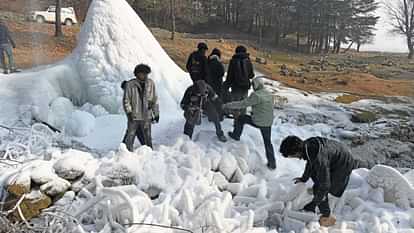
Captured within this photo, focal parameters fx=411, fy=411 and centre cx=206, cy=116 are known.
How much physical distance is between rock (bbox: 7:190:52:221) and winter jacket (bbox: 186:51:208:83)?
2767 mm

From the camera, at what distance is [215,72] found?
6.41m

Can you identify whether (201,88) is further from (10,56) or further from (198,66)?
(10,56)

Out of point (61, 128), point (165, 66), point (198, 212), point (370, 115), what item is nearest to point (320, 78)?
point (370, 115)

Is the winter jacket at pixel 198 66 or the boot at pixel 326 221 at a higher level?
the winter jacket at pixel 198 66

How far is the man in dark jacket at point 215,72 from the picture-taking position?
21.0 feet

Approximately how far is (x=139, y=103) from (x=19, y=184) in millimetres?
1691

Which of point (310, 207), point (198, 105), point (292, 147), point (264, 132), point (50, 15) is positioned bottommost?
point (310, 207)

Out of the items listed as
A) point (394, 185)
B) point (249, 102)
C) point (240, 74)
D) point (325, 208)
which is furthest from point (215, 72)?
point (394, 185)

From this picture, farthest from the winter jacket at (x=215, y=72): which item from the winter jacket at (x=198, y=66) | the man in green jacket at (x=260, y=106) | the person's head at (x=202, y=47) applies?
the man in green jacket at (x=260, y=106)

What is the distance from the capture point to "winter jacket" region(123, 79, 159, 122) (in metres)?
5.21

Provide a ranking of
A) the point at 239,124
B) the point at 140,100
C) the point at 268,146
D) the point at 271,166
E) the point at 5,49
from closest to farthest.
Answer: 1. the point at 140,100
2. the point at 268,146
3. the point at 271,166
4. the point at 239,124
5. the point at 5,49

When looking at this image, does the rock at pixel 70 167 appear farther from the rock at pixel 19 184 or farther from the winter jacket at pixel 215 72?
the winter jacket at pixel 215 72

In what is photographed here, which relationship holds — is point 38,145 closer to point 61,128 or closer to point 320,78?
point 61,128

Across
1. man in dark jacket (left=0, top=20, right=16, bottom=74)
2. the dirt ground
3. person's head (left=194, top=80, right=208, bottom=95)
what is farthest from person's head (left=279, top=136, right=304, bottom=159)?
the dirt ground
